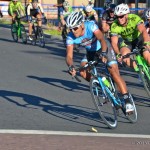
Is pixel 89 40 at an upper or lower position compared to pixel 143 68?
upper

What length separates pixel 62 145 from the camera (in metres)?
7.87

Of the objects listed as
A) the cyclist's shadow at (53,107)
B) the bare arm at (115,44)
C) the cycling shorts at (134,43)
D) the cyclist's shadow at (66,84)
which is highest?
the bare arm at (115,44)

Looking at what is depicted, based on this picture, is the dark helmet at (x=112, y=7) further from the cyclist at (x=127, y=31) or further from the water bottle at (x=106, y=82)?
the water bottle at (x=106, y=82)

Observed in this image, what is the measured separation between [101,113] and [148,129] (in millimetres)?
748

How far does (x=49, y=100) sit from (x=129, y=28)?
213cm

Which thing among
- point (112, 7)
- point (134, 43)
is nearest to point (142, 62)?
point (134, 43)

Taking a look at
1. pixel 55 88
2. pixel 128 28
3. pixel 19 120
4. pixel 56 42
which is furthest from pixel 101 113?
pixel 56 42

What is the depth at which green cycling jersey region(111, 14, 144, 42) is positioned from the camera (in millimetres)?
10641

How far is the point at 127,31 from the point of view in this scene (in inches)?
428

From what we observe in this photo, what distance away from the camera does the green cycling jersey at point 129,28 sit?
34.9 ft

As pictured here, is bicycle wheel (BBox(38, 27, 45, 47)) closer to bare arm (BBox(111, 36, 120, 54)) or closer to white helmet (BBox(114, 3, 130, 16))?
bare arm (BBox(111, 36, 120, 54))

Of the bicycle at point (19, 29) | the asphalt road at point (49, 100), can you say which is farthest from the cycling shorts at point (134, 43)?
the bicycle at point (19, 29)

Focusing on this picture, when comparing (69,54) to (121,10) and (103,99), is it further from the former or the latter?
(121,10)

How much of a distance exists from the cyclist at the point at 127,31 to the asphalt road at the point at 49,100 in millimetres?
1005
